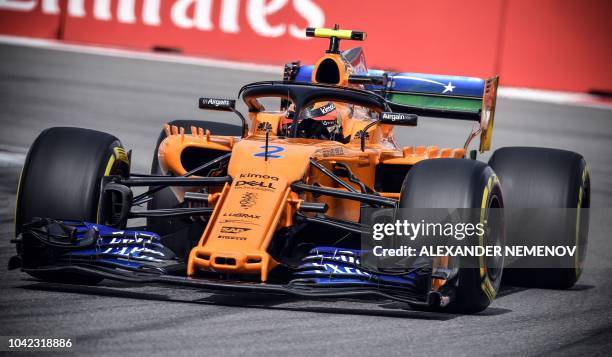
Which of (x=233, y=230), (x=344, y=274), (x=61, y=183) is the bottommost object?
(x=344, y=274)

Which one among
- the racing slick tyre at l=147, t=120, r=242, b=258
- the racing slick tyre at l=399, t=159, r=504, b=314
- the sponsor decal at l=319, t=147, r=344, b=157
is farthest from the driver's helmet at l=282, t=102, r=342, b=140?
the racing slick tyre at l=399, t=159, r=504, b=314

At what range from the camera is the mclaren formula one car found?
7.33m

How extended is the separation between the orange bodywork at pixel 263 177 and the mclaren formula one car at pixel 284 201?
0.01 metres

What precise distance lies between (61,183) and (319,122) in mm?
2124

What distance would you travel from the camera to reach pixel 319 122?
9164mm

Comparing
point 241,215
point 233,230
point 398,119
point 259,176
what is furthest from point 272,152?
point 398,119

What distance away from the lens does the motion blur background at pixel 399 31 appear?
21.4 metres

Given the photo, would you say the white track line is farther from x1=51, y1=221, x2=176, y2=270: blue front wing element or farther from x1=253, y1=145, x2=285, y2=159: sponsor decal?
x1=51, y1=221, x2=176, y2=270: blue front wing element

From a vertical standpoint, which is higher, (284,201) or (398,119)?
(398,119)

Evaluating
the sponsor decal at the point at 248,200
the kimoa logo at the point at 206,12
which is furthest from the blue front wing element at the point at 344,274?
the kimoa logo at the point at 206,12

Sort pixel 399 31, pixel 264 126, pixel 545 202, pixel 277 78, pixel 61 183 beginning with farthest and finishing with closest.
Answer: pixel 399 31 → pixel 277 78 → pixel 264 126 → pixel 545 202 → pixel 61 183

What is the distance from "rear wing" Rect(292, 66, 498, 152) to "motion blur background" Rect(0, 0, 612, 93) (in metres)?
11.2

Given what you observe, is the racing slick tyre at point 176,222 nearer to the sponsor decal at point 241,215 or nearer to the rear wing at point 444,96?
the sponsor decal at point 241,215

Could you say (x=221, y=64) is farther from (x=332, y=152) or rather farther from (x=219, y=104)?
(x=332, y=152)
